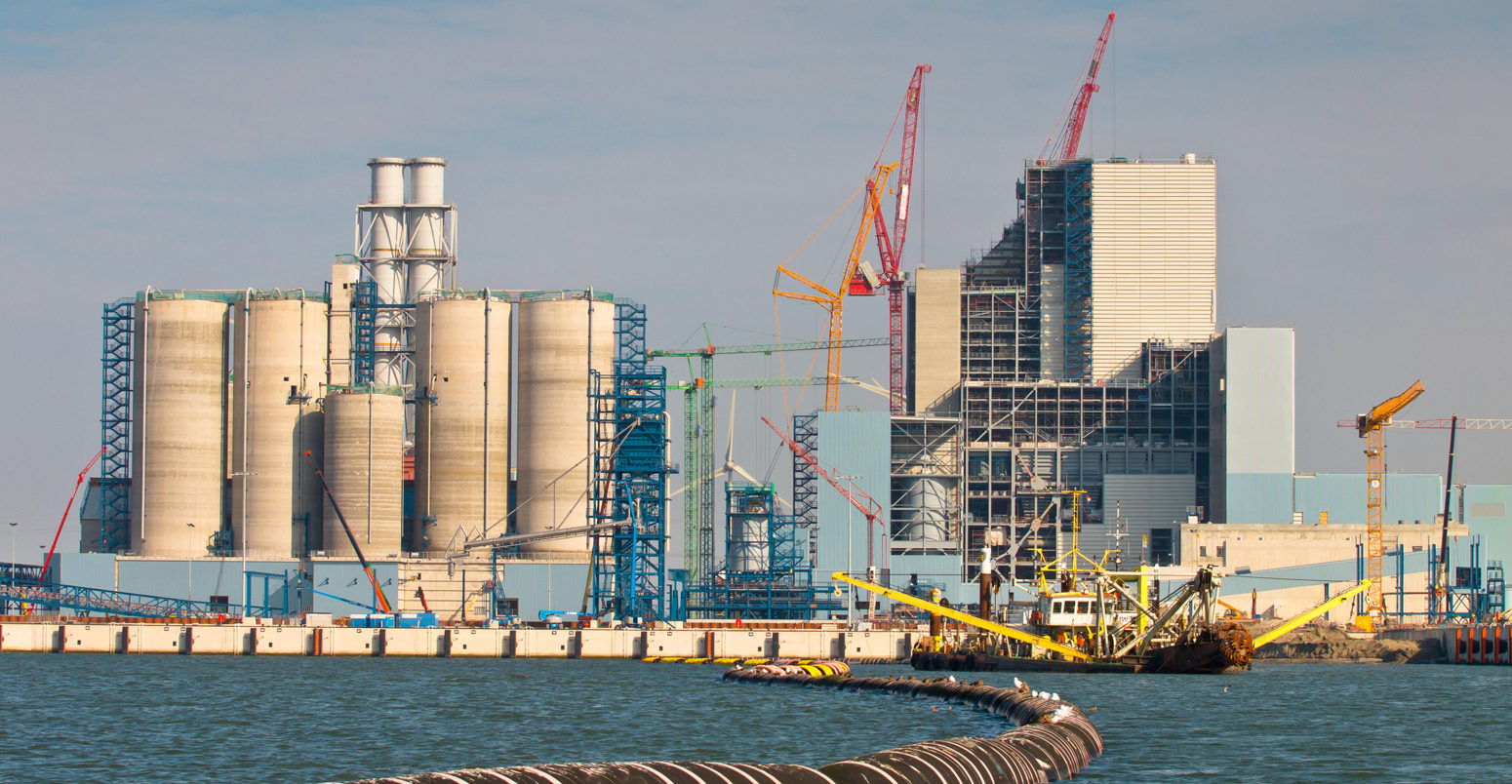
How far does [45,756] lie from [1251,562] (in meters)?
116

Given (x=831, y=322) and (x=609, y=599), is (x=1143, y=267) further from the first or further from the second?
(x=609, y=599)

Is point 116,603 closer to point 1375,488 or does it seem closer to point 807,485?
point 807,485

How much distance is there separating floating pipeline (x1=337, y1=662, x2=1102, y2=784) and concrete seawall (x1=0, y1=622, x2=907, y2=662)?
1882 inches

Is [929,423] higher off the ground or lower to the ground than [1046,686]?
higher

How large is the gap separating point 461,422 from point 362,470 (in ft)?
30.5

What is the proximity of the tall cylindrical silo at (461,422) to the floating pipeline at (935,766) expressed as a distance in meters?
80.0

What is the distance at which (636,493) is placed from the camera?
454 ft

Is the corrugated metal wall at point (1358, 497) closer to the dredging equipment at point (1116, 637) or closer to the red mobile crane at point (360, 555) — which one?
the dredging equipment at point (1116, 637)

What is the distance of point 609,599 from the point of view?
142 metres

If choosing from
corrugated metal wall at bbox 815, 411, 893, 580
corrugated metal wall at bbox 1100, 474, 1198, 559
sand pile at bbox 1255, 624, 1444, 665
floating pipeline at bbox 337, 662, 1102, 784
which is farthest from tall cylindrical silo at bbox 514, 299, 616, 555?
floating pipeline at bbox 337, 662, 1102, 784

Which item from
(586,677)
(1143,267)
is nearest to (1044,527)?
(1143,267)

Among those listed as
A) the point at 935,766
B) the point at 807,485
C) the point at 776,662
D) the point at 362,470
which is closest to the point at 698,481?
the point at 807,485

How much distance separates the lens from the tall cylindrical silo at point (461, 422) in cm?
15138

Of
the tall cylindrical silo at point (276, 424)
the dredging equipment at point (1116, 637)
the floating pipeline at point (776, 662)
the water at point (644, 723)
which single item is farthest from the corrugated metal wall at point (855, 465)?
the water at point (644, 723)
